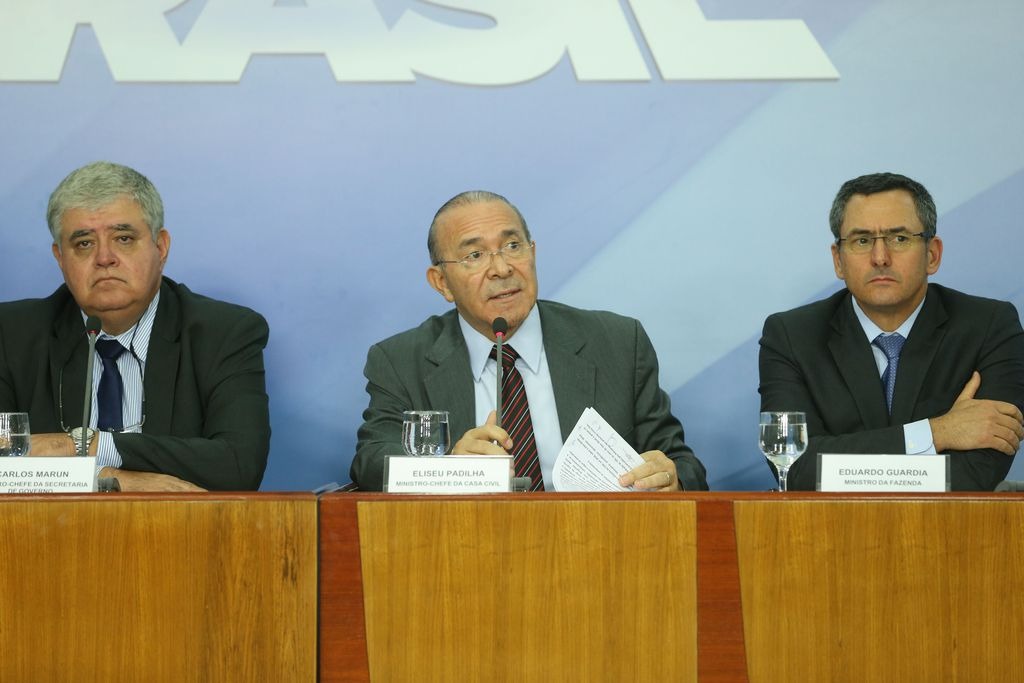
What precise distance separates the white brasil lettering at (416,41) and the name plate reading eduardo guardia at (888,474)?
2.05m

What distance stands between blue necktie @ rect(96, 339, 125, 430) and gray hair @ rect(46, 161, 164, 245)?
347mm

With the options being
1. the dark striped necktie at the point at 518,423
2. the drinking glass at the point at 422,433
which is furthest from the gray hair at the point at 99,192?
the drinking glass at the point at 422,433

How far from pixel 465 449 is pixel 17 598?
1.01 m

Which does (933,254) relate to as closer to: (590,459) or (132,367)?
(590,459)

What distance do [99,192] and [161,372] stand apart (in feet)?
1.86

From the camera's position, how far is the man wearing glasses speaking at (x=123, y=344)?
10.7 feet

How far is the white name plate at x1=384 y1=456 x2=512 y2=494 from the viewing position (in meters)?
2.11

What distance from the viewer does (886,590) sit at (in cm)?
186

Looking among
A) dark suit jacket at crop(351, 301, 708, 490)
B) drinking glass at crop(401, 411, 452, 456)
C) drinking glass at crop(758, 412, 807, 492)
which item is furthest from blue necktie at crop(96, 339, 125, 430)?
drinking glass at crop(758, 412, 807, 492)

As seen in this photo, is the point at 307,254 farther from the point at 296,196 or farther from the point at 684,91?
the point at 684,91

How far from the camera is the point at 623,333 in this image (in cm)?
333

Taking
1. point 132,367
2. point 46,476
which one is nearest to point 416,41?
point 132,367

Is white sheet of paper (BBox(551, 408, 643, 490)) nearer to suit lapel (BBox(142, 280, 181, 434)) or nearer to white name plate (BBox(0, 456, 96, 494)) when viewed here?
white name plate (BBox(0, 456, 96, 494))

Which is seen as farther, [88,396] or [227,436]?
[227,436]
